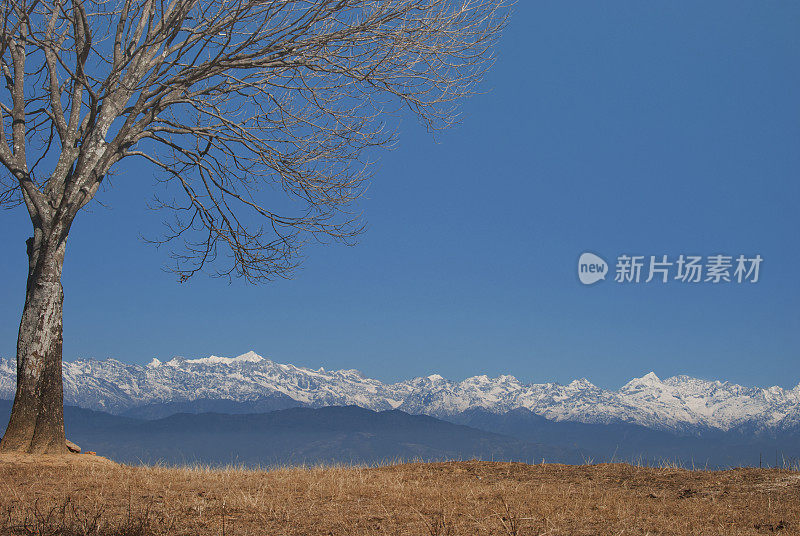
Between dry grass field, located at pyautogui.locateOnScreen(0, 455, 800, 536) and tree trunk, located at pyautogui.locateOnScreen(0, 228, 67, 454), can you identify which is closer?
dry grass field, located at pyautogui.locateOnScreen(0, 455, 800, 536)

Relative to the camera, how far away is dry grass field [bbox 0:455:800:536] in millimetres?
6188

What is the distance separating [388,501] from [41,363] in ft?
27.3

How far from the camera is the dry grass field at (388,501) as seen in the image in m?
6.19

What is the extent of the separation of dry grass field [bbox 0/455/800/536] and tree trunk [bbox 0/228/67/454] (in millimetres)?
930

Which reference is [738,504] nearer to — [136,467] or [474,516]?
[474,516]

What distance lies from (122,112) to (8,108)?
2.85 metres

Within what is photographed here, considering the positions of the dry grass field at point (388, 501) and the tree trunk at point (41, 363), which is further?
the tree trunk at point (41, 363)

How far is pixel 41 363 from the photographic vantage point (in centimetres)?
1247

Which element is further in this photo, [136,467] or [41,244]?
[41,244]

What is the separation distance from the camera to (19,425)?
1228 centimetres

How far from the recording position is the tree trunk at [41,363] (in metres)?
12.3

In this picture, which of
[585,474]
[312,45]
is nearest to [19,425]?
[312,45]

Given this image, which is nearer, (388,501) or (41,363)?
Result: (388,501)

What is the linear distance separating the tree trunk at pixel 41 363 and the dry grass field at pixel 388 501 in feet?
3.05
